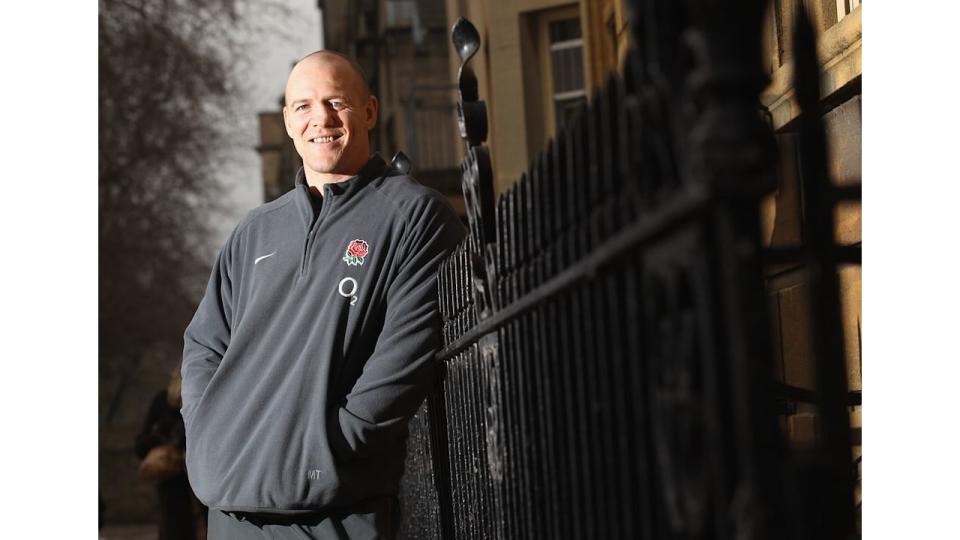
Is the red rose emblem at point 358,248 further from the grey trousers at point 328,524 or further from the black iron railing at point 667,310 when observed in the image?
the black iron railing at point 667,310

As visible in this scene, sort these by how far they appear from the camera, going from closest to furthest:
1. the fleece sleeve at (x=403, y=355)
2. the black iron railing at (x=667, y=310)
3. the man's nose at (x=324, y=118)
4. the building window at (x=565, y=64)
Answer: the black iron railing at (x=667, y=310) → the fleece sleeve at (x=403, y=355) → the man's nose at (x=324, y=118) → the building window at (x=565, y=64)

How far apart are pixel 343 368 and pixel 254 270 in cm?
46

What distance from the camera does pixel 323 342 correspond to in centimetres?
384

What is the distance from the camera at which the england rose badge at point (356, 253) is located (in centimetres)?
394

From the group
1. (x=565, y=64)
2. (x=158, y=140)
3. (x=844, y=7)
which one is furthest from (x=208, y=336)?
(x=158, y=140)

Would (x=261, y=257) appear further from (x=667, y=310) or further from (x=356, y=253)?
(x=667, y=310)

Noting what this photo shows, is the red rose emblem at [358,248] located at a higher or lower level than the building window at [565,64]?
lower

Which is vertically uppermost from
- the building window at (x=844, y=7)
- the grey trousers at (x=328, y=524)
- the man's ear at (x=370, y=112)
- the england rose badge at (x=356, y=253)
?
the building window at (x=844, y=7)

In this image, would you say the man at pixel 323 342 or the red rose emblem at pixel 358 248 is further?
the red rose emblem at pixel 358 248

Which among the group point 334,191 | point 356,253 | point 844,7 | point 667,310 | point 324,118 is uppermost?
point 844,7

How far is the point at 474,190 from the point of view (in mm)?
3131

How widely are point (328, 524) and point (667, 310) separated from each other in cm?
244

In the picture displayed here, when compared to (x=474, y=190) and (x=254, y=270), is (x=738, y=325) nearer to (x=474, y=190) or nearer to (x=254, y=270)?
(x=474, y=190)

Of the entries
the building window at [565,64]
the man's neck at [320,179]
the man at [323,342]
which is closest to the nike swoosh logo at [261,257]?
the man at [323,342]
